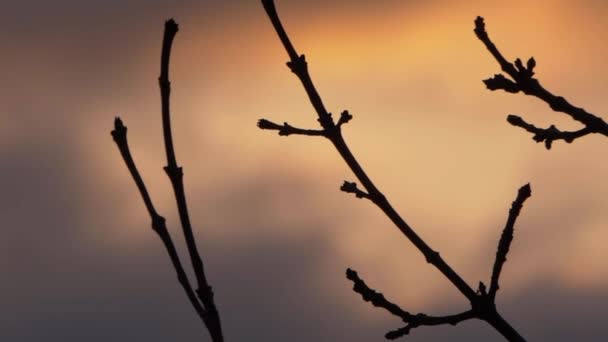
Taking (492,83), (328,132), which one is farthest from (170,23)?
(492,83)

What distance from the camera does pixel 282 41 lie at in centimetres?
462

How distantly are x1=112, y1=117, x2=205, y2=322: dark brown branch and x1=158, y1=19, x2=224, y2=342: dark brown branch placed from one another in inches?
2.1

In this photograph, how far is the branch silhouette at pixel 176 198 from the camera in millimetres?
3443

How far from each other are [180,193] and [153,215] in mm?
304

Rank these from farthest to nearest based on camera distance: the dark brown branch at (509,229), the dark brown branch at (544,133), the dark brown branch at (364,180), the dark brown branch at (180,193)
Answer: the dark brown branch at (544,133) → the dark brown branch at (509,229) → the dark brown branch at (364,180) → the dark brown branch at (180,193)

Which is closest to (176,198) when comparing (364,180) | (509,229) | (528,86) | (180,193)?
(180,193)

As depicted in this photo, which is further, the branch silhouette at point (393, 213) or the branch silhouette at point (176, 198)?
the branch silhouette at point (393, 213)

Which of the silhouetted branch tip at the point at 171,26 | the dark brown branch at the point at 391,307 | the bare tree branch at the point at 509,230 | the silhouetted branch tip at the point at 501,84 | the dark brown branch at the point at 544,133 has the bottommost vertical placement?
the silhouetted branch tip at the point at 171,26

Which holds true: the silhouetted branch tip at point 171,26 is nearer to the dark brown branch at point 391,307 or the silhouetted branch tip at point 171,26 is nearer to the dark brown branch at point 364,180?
the dark brown branch at point 364,180

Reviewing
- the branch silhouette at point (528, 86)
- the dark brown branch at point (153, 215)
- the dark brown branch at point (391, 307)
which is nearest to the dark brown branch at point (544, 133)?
the branch silhouette at point (528, 86)

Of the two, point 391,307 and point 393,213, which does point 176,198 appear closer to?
point 393,213

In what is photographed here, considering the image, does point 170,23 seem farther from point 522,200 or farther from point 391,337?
point 391,337

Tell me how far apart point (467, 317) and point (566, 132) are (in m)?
1.40

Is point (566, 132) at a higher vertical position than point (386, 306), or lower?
higher
